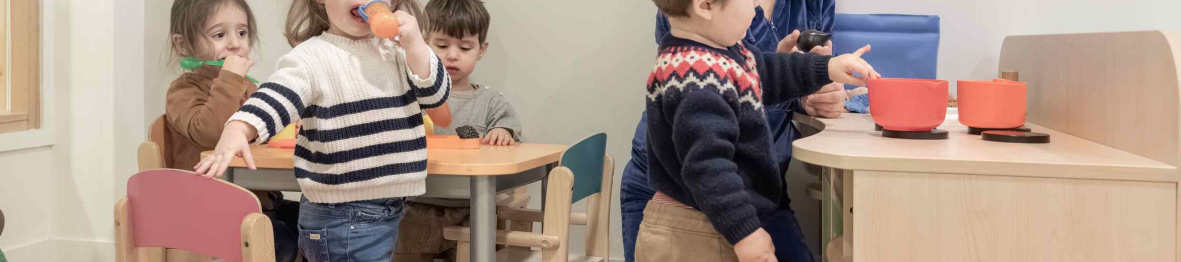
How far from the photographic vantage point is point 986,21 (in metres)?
2.34

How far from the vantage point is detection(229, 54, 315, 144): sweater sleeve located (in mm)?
1385

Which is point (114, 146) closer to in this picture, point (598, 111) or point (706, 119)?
point (598, 111)

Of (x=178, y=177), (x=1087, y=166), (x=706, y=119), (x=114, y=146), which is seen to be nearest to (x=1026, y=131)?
(x=1087, y=166)

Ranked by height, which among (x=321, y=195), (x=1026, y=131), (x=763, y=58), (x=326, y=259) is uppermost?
(x=763, y=58)

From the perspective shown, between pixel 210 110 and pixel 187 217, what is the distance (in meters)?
0.62

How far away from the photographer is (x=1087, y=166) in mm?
1098

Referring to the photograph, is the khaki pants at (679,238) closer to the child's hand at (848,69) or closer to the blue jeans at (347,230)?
the child's hand at (848,69)

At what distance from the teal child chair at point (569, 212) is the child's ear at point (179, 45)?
A: 887 millimetres

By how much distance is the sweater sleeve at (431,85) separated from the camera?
1.59 metres

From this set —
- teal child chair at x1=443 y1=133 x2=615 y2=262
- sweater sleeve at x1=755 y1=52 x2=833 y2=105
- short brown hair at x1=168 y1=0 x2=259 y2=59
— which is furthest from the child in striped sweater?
short brown hair at x1=168 y1=0 x2=259 y2=59

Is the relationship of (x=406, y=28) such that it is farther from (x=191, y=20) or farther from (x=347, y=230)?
(x=191, y=20)

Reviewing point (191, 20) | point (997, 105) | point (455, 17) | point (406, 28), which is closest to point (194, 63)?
point (191, 20)

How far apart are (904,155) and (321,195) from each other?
0.94m

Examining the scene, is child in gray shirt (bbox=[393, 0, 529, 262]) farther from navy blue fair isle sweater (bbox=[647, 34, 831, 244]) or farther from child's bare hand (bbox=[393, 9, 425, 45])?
navy blue fair isle sweater (bbox=[647, 34, 831, 244])
